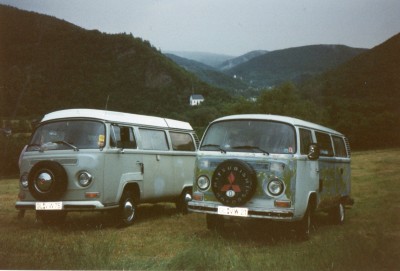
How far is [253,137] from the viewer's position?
7934 mm

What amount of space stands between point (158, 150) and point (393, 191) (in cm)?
496

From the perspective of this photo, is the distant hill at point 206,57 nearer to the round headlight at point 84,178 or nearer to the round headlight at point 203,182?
the round headlight at point 203,182

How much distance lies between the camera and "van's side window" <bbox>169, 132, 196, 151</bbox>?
37.8 feet

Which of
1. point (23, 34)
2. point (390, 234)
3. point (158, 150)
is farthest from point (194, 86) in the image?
point (390, 234)

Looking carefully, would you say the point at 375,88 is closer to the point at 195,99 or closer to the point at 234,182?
the point at 234,182

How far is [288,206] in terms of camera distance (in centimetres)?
745

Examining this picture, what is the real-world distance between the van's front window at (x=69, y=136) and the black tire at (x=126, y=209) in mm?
1263

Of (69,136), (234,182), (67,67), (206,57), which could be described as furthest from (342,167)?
(67,67)

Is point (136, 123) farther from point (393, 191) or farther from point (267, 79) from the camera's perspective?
point (393, 191)

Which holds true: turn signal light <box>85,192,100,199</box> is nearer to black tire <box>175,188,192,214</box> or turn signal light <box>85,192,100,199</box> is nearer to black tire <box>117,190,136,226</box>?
black tire <box>117,190,136,226</box>

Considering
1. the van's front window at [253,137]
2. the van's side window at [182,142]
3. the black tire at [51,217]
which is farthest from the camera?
the van's side window at [182,142]

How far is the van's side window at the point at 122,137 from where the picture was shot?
30.0 feet

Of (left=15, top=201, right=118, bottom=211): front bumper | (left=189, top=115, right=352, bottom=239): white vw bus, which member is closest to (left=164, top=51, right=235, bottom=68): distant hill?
(left=189, top=115, right=352, bottom=239): white vw bus

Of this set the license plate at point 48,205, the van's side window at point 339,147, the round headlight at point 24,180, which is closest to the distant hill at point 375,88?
the van's side window at point 339,147
